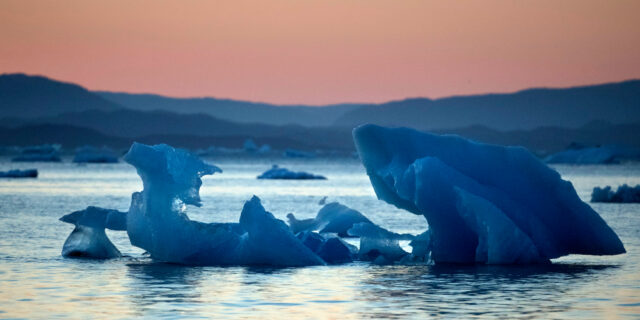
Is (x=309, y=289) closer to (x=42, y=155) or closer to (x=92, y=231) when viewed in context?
(x=92, y=231)

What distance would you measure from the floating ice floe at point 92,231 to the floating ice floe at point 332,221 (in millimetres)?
4534

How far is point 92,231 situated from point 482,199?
22.1 ft

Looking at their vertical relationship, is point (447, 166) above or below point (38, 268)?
above

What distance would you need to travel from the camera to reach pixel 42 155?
335ft

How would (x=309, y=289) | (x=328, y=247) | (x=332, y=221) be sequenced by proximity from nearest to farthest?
(x=309, y=289) → (x=328, y=247) → (x=332, y=221)

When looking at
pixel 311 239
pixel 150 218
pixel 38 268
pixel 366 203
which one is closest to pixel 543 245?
pixel 311 239

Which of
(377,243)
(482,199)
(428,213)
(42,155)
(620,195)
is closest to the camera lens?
(482,199)

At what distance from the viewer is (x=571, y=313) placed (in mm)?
13578

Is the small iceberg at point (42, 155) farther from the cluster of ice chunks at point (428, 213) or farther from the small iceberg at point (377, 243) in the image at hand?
the cluster of ice chunks at point (428, 213)

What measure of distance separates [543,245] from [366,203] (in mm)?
27497

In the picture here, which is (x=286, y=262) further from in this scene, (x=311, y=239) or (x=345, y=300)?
(x=345, y=300)

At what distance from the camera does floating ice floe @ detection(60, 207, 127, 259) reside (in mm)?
19328

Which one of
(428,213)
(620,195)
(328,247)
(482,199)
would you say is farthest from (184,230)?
(620,195)

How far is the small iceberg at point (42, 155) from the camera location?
96287 millimetres
